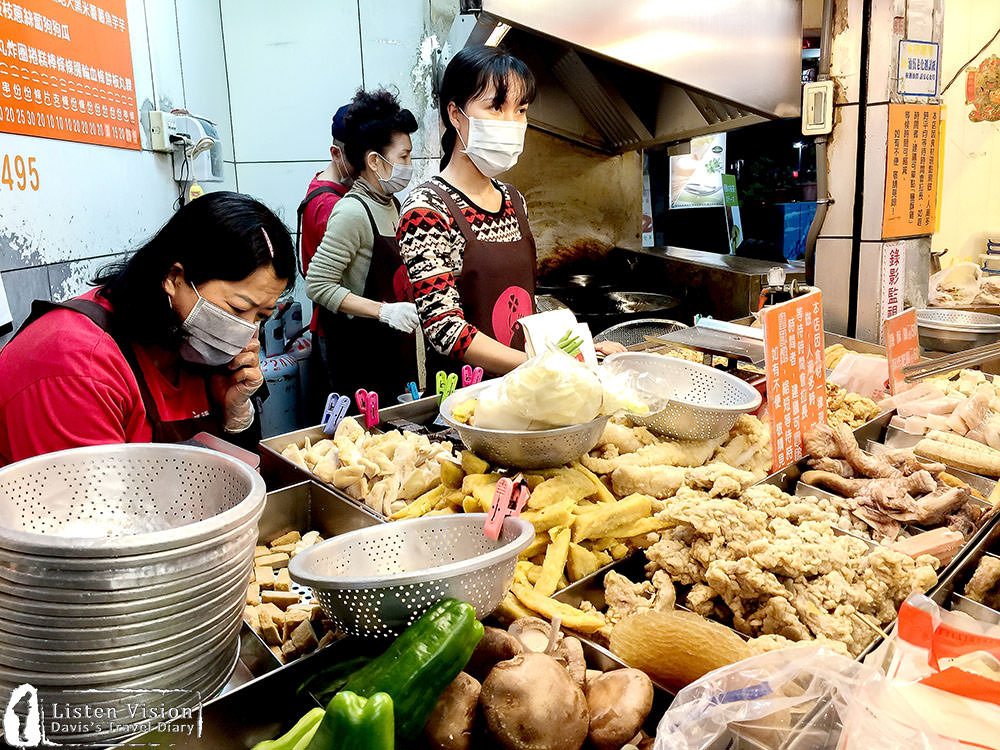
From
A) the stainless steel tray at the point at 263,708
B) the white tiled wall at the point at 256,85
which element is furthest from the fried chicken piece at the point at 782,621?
the white tiled wall at the point at 256,85

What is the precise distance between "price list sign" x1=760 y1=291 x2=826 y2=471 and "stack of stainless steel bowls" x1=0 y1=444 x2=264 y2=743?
4.76ft

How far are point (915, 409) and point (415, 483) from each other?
1.82 m

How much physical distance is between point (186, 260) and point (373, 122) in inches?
A: 97.5

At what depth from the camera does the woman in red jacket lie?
1.69m

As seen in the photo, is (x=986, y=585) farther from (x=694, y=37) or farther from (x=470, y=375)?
(x=694, y=37)

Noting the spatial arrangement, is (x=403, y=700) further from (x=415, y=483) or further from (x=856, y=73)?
(x=856, y=73)

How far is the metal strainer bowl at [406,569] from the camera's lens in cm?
108

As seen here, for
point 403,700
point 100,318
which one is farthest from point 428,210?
point 403,700

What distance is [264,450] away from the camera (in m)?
2.21

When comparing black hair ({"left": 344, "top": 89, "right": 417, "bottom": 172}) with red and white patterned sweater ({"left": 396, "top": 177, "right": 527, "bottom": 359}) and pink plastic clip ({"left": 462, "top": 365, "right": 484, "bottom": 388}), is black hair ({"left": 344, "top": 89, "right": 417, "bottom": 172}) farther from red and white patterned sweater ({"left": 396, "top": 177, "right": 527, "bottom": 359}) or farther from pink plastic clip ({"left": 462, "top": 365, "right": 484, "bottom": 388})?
pink plastic clip ({"left": 462, "top": 365, "right": 484, "bottom": 388})

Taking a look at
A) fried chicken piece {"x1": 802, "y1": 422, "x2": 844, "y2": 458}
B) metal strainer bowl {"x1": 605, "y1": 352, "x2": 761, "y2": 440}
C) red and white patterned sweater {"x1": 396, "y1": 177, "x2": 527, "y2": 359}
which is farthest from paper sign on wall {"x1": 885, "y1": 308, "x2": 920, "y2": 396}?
red and white patterned sweater {"x1": 396, "y1": 177, "x2": 527, "y2": 359}

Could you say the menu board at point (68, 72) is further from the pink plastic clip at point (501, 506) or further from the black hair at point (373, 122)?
the pink plastic clip at point (501, 506)

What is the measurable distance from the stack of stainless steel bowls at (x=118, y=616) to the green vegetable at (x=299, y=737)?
A: 18 centimetres

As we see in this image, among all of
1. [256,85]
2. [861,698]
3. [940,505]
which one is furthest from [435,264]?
[256,85]
